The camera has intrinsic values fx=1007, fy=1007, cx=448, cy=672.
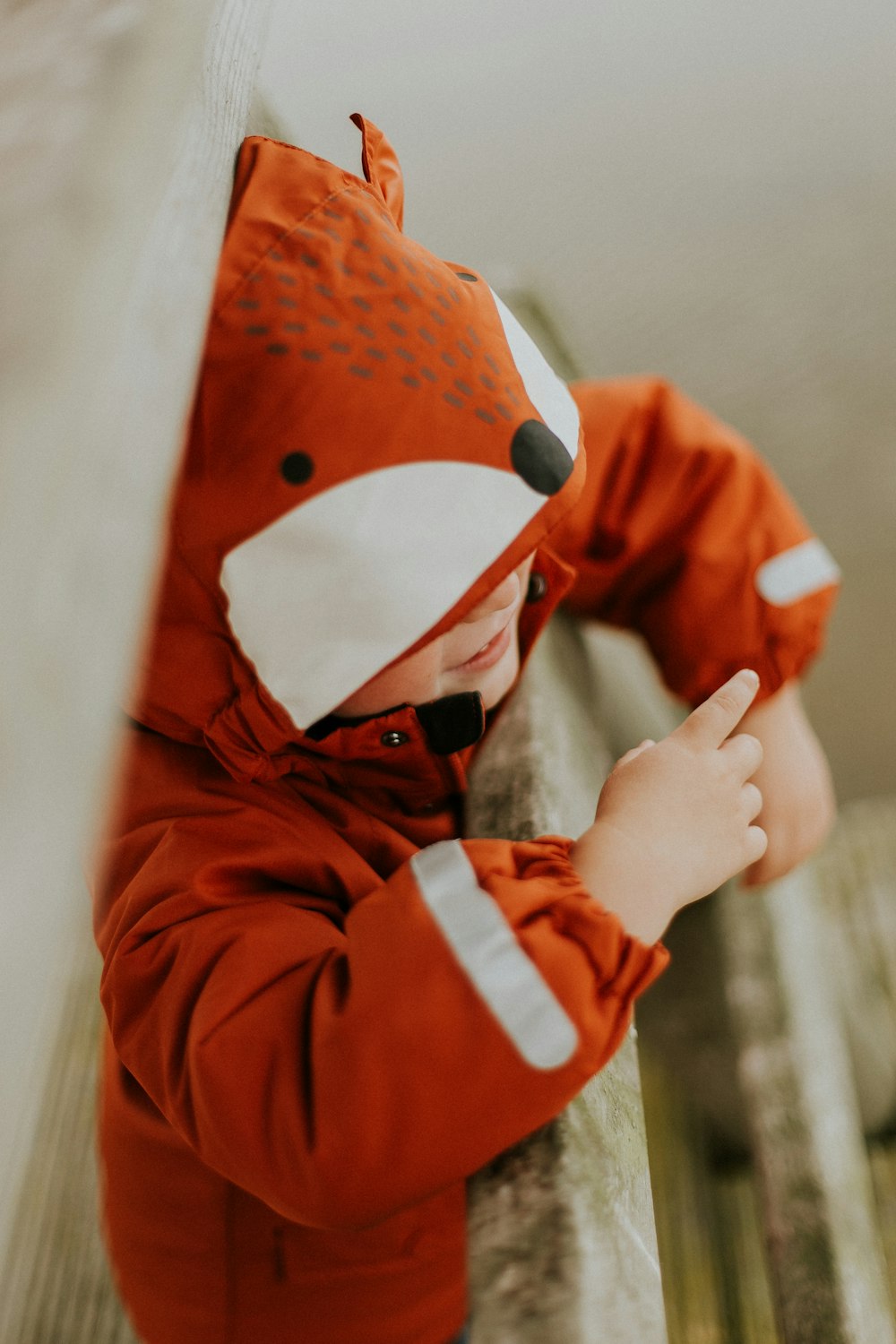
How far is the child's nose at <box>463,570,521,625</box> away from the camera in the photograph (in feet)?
1.28

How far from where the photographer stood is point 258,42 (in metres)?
0.31

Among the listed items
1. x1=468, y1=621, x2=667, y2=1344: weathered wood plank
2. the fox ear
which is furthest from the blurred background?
x1=468, y1=621, x2=667, y2=1344: weathered wood plank

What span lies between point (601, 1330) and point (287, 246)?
1.17ft

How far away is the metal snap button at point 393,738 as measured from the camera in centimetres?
42

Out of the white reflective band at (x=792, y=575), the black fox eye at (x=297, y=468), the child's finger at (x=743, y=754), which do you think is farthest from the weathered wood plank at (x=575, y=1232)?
the white reflective band at (x=792, y=575)

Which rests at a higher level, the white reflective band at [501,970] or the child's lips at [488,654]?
the child's lips at [488,654]

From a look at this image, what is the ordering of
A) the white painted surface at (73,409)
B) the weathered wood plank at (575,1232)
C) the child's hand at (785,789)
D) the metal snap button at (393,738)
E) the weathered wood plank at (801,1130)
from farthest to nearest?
1. the child's hand at (785,789)
2. the weathered wood plank at (801,1130)
3. the metal snap button at (393,738)
4. the weathered wood plank at (575,1232)
5. the white painted surface at (73,409)

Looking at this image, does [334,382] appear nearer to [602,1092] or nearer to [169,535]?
[169,535]

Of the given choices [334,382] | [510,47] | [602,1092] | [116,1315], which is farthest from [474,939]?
[510,47]

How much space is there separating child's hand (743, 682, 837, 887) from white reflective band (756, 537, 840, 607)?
0.06m

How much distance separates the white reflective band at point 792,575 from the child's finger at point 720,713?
22cm

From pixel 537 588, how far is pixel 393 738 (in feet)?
0.39

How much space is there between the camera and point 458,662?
0.42 m

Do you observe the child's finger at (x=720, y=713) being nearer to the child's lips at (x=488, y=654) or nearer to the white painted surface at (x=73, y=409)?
the child's lips at (x=488, y=654)
